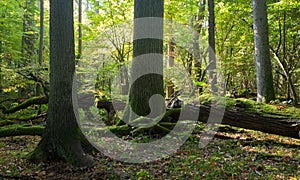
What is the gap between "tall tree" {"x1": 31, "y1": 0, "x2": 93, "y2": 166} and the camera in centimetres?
486

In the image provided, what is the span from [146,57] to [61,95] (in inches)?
90.3

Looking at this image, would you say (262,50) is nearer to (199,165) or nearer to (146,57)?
(146,57)

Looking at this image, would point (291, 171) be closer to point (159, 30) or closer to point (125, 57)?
point (159, 30)

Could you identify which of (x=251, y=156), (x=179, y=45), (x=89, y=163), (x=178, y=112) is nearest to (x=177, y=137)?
(x=178, y=112)

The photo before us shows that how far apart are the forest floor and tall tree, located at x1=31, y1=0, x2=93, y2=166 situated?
0.24 meters

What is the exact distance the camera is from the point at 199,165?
4762 millimetres

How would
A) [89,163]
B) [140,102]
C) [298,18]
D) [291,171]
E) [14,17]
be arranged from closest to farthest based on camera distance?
[291,171] → [89,163] → [140,102] → [298,18] → [14,17]

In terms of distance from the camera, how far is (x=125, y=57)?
1294cm

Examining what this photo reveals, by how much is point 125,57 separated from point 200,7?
13.9ft

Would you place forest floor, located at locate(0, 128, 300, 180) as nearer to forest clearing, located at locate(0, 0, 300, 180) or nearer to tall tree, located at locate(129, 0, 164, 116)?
forest clearing, located at locate(0, 0, 300, 180)

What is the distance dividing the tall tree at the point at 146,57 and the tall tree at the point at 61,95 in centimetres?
177

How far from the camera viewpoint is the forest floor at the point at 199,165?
4355 millimetres

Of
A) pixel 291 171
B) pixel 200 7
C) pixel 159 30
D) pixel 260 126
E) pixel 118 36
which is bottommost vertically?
pixel 291 171

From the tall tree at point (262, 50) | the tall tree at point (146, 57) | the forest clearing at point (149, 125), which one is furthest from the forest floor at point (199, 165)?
the tall tree at point (262, 50)
